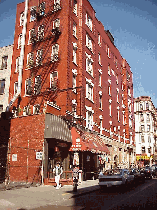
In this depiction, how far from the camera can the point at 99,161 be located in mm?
31266

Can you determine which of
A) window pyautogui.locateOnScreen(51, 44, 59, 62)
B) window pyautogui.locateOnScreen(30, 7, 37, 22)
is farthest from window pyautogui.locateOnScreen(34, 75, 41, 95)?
window pyautogui.locateOnScreen(30, 7, 37, 22)

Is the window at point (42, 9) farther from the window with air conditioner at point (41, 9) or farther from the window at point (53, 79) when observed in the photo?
the window at point (53, 79)

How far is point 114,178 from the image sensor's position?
55.5 ft

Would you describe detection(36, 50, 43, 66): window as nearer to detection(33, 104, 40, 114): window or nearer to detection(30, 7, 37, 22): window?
detection(33, 104, 40, 114): window

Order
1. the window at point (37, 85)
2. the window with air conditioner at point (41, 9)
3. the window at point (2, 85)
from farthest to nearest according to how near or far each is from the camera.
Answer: the window with air conditioner at point (41, 9), the window at point (2, 85), the window at point (37, 85)

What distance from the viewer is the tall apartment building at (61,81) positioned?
22.2 metres

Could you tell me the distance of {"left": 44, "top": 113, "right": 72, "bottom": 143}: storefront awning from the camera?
20.6 metres

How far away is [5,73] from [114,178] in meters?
20.9

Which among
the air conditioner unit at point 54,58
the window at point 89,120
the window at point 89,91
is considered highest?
the air conditioner unit at point 54,58

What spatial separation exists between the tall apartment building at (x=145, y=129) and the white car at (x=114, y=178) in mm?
57055

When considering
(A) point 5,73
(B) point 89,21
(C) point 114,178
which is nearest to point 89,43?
(B) point 89,21

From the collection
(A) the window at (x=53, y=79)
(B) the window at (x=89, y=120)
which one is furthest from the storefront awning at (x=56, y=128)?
(B) the window at (x=89, y=120)

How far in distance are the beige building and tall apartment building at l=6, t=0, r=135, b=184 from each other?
0.91 metres

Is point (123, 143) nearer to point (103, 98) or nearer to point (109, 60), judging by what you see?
point (103, 98)
